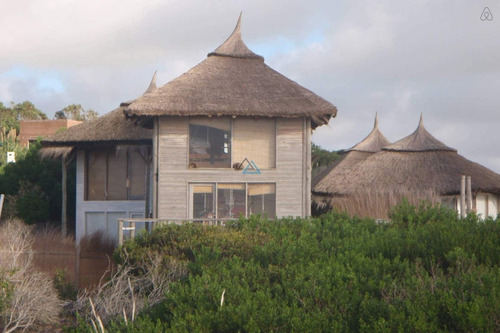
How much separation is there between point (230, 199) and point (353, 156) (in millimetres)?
14555

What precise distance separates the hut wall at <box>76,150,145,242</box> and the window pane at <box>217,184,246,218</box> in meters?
5.72

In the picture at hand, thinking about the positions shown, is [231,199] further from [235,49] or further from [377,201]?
[235,49]

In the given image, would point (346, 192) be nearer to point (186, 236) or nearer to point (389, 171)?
point (389, 171)

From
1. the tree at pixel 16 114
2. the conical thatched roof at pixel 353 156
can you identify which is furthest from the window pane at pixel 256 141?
the tree at pixel 16 114

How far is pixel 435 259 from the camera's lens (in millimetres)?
11867

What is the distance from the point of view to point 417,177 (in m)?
30.2

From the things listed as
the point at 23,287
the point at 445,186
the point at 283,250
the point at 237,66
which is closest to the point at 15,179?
the point at 237,66

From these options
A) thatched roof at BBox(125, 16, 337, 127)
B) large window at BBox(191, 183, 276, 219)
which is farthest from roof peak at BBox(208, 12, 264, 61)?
large window at BBox(191, 183, 276, 219)

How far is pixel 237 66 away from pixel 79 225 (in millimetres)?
8609

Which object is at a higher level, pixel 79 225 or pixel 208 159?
pixel 208 159

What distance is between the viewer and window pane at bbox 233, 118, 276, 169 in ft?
75.9

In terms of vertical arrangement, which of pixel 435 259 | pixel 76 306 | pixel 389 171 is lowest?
pixel 76 306

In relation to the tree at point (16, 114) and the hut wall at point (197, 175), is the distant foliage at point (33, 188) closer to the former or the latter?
the hut wall at point (197, 175)

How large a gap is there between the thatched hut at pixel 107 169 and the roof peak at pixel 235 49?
13.5 ft
